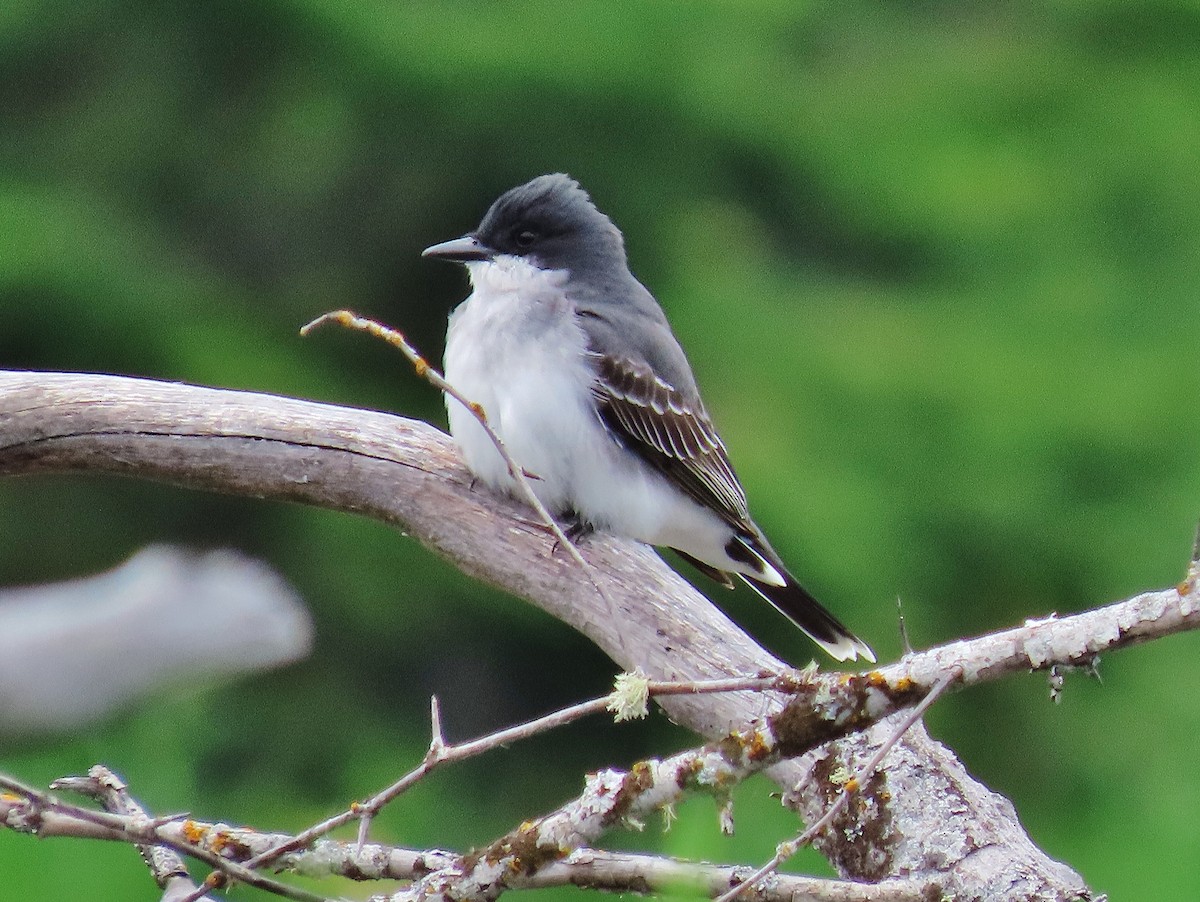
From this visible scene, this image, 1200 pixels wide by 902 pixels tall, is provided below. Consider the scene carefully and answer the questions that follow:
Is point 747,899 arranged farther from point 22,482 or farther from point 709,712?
point 22,482

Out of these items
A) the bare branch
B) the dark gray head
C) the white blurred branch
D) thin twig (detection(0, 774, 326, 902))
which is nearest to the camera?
thin twig (detection(0, 774, 326, 902))

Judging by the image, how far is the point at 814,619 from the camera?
349cm

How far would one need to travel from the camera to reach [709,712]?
8.59ft

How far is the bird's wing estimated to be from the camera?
3.41 meters

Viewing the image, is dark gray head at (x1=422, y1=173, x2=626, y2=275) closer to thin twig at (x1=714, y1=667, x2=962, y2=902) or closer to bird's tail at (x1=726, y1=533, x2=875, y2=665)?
bird's tail at (x1=726, y1=533, x2=875, y2=665)

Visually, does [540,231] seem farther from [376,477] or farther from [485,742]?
[485,742]

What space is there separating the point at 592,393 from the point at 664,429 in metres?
0.20

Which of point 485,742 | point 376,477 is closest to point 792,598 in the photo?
point 376,477

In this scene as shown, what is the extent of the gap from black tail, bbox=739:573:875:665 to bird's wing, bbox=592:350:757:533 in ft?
0.52

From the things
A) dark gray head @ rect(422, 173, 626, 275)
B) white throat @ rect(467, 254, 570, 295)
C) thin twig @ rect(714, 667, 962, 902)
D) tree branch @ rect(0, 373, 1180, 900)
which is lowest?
thin twig @ rect(714, 667, 962, 902)

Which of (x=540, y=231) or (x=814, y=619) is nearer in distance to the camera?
(x=814, y=619)

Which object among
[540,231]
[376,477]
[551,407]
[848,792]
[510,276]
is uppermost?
[540,231]

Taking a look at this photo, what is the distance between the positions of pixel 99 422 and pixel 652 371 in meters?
1.22

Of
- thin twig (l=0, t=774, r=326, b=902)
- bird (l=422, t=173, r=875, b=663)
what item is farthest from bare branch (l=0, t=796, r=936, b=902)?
bird (l=422, t=173, r=875, b=663)
